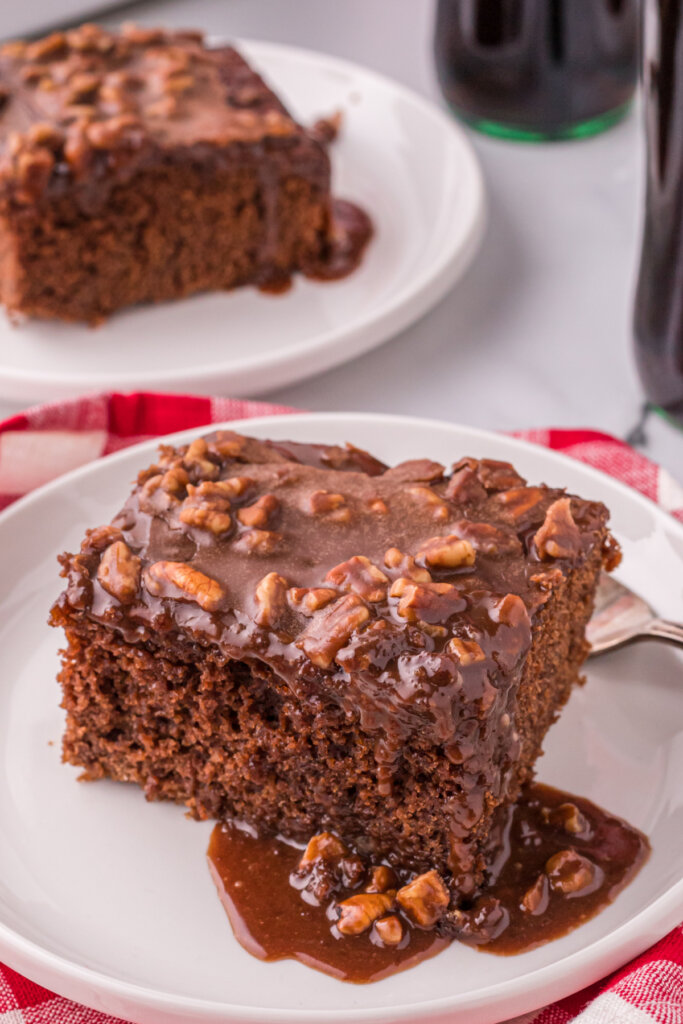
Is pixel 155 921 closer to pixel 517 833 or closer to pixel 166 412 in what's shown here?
pixel 517 833


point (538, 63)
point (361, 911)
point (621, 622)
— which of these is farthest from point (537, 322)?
point (361, 911)

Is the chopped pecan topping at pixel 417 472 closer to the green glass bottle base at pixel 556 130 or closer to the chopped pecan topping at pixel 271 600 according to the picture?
the chopped pecan topping at pixel 271 600

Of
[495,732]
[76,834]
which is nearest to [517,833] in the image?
[495,732]

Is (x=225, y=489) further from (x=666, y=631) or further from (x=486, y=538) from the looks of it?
(x=666, y=631)

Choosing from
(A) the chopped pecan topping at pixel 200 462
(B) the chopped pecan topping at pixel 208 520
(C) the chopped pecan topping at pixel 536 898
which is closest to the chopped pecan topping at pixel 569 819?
(C) the chopped pecan topping at pixel 536 898

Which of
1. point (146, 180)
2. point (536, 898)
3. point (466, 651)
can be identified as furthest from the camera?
point (146, 180)

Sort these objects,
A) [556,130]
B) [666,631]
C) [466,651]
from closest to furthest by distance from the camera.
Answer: [466,651] < [666,631] < [556,130]

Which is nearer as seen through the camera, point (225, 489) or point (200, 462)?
point (225, 489)
